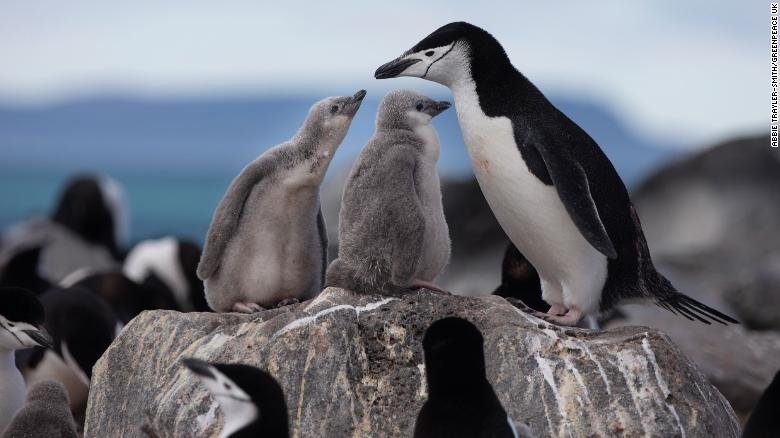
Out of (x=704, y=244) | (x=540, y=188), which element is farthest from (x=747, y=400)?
(x=704, y=244)

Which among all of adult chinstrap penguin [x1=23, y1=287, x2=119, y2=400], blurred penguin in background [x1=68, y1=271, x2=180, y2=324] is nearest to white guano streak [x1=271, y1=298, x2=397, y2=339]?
adult chinstrap penguin [x1=23, y1=287, x2=119, y2=400]

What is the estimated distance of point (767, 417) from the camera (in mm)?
4918

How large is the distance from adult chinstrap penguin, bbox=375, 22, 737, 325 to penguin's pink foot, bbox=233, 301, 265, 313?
1222 mm

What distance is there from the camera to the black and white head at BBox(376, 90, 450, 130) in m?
6.03

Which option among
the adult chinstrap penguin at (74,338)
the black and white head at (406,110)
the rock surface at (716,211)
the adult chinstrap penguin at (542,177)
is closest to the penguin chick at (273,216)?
the black and white head at (406,110)

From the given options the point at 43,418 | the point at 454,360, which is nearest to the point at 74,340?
the point at 43,418

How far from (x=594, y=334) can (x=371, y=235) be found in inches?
42.3

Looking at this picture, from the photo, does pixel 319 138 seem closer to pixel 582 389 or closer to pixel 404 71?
pixel 404 71

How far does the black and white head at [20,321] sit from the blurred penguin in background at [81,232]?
803cm

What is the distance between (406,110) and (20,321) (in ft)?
7.41

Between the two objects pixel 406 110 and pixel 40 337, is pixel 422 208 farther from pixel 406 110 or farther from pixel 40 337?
pixel 40 337

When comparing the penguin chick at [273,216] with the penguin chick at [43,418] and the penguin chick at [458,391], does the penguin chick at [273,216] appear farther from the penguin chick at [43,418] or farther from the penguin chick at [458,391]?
the penguin chick at [458,391]

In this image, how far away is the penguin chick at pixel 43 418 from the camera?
5.81 metres

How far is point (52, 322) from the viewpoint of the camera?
27.3 ft
